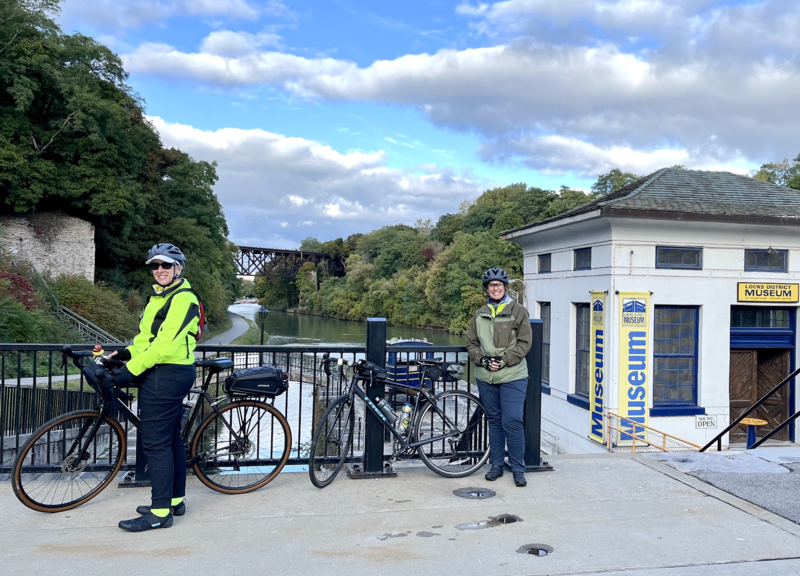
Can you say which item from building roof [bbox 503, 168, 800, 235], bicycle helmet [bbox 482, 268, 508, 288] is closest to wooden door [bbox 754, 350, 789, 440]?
building roof [bbox 503, 168, 800, 235]

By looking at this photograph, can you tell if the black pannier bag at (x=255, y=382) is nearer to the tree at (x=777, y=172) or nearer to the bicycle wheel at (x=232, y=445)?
the bicycle wheel at (x=232, y=445)

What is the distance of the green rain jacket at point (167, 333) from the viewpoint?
431 centimetres

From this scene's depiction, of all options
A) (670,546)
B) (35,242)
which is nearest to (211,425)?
(670,546)

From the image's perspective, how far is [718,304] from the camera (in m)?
14.2

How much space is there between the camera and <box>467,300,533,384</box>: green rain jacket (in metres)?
5.47

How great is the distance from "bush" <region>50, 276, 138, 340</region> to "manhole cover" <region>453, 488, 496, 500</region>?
25.7 m

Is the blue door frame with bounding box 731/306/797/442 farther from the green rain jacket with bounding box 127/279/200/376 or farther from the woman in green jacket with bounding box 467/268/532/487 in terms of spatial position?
the green rain jacket with bounding box 127/279/200/376

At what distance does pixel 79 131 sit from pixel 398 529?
33162 mm

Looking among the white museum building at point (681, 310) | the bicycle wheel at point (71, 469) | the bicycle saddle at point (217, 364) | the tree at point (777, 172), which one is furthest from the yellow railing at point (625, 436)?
the tree at point (777, 172)

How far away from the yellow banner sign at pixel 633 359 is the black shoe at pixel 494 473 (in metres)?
9.11

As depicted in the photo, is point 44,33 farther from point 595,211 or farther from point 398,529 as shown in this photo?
point 398,529

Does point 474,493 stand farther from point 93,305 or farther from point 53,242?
point 53,242

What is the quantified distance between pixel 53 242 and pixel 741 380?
1221 inches

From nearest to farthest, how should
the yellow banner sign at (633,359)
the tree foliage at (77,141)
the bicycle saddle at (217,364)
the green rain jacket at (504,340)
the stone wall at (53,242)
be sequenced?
the bicycle saddle at (217,364) < the green rain jacket at (504,340) < the yellow banner sign at (633,359) < the tree foliage at (77,141) < the stone wall at (53,242)
